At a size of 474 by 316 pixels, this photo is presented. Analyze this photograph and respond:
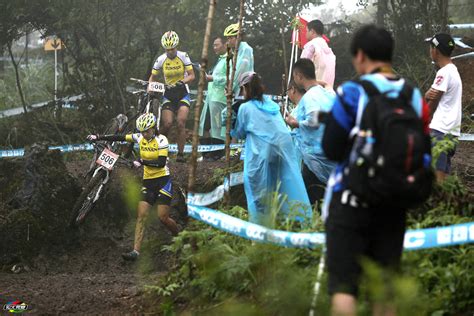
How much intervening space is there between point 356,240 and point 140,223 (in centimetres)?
594

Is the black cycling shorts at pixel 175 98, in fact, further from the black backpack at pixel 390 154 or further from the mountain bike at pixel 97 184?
the black backpack at pixel 390 154

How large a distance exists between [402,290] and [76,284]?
6104mm

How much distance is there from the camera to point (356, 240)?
4.12m

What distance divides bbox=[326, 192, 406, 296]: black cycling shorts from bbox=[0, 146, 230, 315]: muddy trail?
13.5 ft

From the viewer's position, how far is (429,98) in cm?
719

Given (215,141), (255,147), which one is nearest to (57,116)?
(215,141)

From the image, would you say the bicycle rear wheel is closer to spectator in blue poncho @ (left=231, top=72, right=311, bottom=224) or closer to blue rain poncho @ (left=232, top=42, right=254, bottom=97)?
blue rain poncho @ (left=232, top=42, right=254, bottom=97)

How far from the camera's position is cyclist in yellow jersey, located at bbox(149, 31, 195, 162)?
11703mm

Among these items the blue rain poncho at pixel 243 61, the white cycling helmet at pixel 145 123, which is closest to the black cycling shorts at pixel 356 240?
the white cycling helmet at pixel 145 123

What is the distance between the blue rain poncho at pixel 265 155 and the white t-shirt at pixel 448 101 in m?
1.47

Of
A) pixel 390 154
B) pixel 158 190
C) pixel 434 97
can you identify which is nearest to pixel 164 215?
pixel 158 190

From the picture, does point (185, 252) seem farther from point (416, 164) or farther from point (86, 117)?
point (86, 117)

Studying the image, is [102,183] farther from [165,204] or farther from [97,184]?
[165,204]

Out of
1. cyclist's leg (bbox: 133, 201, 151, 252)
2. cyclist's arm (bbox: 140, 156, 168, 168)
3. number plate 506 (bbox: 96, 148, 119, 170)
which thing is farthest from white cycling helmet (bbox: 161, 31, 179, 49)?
cyclist's leg (bbox: 133, 201, 151, 252)
